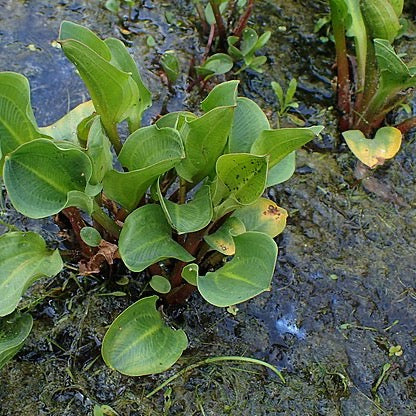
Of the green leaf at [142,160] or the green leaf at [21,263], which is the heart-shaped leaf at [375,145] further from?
the green leaf at [21,263]

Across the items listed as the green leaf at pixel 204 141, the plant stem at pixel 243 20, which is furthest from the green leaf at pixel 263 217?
the plant stem at pixel 243 20

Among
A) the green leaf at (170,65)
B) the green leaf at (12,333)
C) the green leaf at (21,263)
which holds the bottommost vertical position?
the green leaf at (12,333)

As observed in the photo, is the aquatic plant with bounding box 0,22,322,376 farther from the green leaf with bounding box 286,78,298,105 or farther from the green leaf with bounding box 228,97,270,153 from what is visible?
the green leaf with bounding box 286,78,298,105

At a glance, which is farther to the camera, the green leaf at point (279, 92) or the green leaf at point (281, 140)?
the green leaf at point (279, 92)

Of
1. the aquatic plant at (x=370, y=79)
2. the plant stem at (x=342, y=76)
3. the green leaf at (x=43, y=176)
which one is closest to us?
the green leaf at (x=43, y=176)

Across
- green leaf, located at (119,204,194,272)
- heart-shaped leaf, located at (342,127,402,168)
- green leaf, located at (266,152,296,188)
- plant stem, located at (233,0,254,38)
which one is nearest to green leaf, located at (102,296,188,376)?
green leaf, located at (119,204,194,272)

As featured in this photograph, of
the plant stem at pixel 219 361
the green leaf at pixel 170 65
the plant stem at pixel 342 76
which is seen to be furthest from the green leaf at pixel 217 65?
the plant stem at pixel 219 361

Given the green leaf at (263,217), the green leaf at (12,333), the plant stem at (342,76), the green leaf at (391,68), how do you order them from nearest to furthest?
the green leaf at (12,333)
the green leaf at (263,217)
the green leaf at (391,68)
the plant stem at (342,76)

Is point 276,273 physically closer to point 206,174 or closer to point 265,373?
point 265,373

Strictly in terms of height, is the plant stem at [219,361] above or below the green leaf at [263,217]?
below
